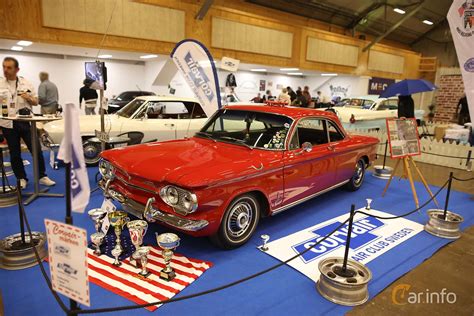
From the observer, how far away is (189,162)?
3.62 m

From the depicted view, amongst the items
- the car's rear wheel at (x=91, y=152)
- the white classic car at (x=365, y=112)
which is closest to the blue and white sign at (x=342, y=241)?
the car's rear wheel at (x=91, y=152)

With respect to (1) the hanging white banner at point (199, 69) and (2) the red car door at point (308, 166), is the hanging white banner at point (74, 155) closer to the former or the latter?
(2) the red car door at point (308, 166)

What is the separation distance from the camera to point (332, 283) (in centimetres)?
300

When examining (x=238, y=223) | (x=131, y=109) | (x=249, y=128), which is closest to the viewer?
(x=238, y=223)

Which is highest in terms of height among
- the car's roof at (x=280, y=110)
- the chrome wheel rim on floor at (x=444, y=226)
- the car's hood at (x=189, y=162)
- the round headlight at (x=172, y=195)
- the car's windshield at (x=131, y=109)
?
the car's roof at (x=280, y=110)

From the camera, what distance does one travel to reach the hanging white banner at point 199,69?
19.1ft

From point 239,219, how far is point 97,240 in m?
1.51

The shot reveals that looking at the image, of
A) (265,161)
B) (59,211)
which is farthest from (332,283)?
(59,211)

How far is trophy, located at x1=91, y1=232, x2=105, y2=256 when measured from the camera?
3.40 meters

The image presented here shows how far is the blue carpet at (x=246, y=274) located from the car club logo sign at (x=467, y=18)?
2.61m

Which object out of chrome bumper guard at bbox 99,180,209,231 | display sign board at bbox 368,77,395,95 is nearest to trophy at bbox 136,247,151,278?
chrome bumper guard at bbox 99,180,209,231

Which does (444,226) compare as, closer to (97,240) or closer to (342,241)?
(342,241)

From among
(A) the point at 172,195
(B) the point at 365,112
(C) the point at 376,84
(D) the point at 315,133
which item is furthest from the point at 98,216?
(C) the point at 376,84

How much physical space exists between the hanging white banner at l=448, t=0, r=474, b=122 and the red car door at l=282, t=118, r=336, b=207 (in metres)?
1.83
